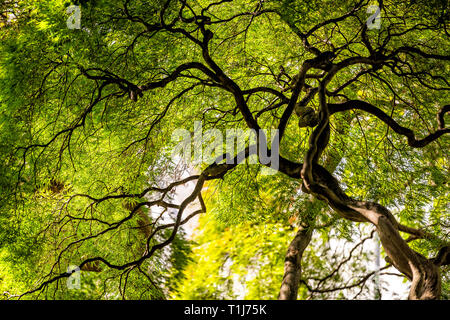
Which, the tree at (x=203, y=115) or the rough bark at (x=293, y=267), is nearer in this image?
the tree at (x=203, y=115)

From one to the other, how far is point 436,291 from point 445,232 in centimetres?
260

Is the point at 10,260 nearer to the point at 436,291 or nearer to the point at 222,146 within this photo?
the point at 222,146

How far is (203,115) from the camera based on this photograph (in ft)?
20.8

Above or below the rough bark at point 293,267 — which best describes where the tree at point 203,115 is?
above

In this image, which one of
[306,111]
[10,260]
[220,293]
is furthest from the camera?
[220,293]

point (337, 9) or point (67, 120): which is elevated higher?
point (337, 9)

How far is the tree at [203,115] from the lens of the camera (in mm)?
5070

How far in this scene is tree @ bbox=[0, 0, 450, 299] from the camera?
5070 mm

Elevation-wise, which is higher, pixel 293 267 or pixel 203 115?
pixel 203 115

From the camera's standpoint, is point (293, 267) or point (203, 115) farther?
point (293, 267)

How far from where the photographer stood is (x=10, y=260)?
6.79 m

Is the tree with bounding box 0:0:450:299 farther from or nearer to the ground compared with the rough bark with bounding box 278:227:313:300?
farther from the ground

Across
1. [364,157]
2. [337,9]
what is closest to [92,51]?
[337,9]

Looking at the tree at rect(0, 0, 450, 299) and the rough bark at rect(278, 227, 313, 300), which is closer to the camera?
the tree at rect(0, 0, 450, 299)
